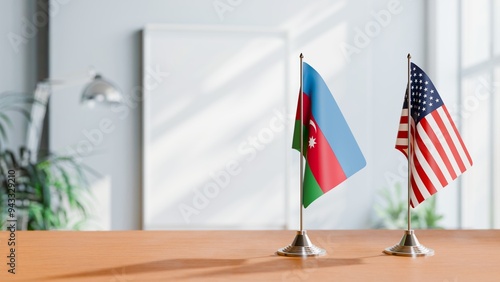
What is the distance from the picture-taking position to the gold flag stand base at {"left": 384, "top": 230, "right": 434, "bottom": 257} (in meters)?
1.30

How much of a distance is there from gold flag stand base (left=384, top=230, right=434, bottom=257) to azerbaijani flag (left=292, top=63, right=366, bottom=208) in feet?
0.57

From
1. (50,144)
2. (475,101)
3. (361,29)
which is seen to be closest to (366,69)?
(361,29)

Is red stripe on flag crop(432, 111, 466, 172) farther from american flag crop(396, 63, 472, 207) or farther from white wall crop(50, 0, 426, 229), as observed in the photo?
white wall crop(50, 0, 426, 229)

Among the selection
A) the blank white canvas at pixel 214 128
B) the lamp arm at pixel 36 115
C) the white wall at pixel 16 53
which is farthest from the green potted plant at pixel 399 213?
the white wall at pixel 16 53

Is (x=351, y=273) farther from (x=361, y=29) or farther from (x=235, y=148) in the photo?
(x=361, y=29)

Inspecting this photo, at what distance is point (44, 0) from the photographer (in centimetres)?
474

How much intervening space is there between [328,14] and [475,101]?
129 cm

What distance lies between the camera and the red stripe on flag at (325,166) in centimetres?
137

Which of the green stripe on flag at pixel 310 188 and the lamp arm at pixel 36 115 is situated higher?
the lamp arm at pixel 36 115

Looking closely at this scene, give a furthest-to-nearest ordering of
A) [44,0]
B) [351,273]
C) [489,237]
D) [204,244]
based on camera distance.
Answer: [44,0] → [489,237] → [204,244] → [351,273]

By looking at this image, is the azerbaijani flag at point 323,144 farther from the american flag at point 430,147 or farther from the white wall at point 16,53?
the white wall at point 16,53

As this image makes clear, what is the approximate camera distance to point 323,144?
139cm

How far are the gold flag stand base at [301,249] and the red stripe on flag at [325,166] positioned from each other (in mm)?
120

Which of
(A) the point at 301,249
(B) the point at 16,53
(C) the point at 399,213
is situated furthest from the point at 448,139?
(B) the point at 16,53
